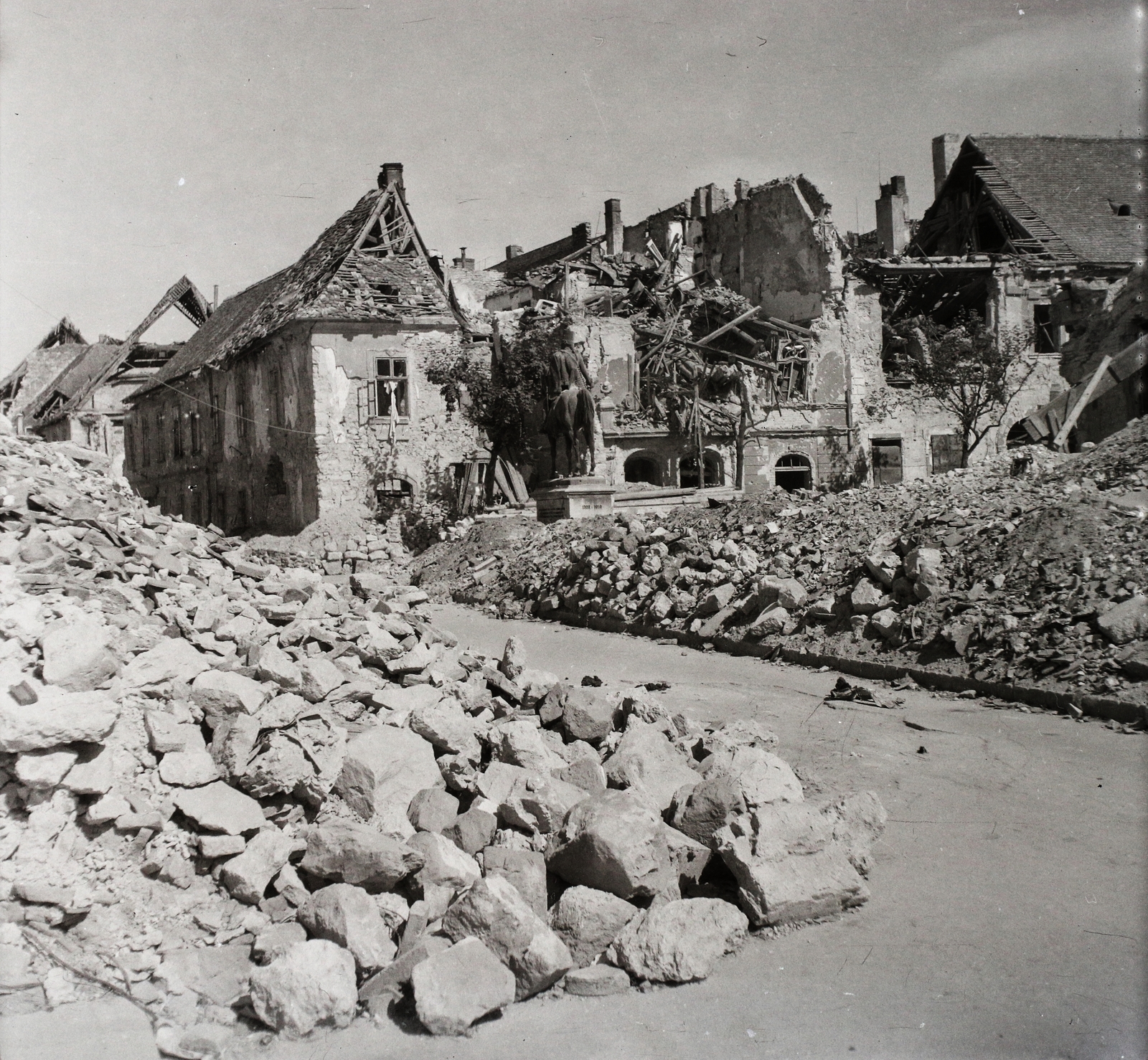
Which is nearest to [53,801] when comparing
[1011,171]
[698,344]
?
[698,344]

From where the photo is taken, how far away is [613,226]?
39.6 m

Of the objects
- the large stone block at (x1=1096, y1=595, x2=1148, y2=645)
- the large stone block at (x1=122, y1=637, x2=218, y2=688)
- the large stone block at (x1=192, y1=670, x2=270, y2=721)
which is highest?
the large stone block at (x1=122, y1=637, x2=218, y2=688)

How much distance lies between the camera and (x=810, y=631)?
1020cm

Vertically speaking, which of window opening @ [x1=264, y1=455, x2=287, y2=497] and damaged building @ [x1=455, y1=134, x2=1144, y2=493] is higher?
damaged building @ [x1=455, y1=134, x2=1144, y2=493]

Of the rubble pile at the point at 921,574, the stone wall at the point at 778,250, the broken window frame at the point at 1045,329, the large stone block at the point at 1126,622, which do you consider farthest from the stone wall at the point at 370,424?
the large stone block at the point at 1126,622

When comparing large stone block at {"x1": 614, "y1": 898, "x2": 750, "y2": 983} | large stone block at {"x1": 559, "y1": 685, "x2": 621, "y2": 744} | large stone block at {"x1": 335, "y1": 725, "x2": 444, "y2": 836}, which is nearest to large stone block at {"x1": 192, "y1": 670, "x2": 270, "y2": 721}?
Result: large stone block at {"x1": 335, "y1": 725, "x2": 444, "y2": 836}

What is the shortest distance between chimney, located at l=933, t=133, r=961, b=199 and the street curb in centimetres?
2973

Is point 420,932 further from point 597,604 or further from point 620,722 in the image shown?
point 597,604

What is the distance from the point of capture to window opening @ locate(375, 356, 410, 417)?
24750 mm

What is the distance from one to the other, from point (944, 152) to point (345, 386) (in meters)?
24.3

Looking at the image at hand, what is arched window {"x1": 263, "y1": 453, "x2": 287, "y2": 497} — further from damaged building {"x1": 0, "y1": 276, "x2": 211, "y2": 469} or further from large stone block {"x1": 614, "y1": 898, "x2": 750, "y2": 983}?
large stone block {"x1": 614, "y1": 898, "x2": 750, "y2": 983}

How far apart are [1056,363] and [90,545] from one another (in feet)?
99.8

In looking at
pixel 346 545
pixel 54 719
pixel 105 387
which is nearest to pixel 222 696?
pixel 54 719

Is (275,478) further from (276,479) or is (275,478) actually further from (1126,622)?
(1126,622)
